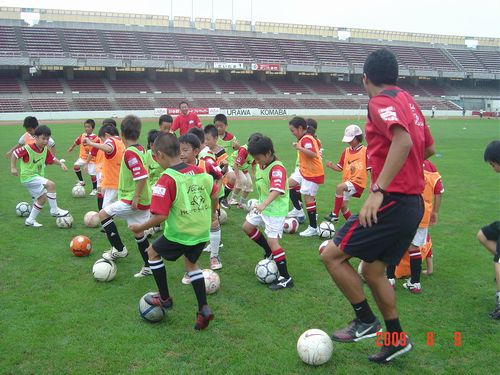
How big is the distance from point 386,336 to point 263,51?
60.3m

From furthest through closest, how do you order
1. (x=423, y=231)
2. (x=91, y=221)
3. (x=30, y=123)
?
1. (x=30, y=123)
2. (x=91, y=221)
3. (x=423, y=231)

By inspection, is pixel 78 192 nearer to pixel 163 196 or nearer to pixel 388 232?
pixel 163 196

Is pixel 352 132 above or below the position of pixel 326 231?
above

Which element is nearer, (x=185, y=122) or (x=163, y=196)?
(x=163, y=196)

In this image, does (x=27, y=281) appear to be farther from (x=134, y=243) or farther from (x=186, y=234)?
(x=186, y=234)

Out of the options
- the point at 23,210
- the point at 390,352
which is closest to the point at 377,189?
the point at 390,352

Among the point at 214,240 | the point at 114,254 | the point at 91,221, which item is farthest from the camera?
the point at 91,221

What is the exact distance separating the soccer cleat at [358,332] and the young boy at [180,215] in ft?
4.11

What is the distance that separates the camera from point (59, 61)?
47.0m

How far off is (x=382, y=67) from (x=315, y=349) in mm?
2342

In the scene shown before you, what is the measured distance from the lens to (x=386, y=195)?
11.2 feet

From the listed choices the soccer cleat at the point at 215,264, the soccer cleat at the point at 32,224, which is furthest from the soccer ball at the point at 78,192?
the soccer cleat at the point at 215,264

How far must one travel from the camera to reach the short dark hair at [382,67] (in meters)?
3.46
